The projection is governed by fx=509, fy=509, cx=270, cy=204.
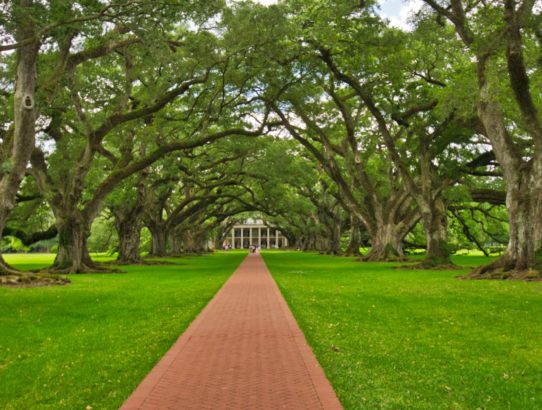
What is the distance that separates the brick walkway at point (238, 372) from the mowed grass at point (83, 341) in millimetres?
335

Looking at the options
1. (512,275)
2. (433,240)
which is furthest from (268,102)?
(512,275)

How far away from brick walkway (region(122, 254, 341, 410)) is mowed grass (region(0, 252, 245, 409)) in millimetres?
335

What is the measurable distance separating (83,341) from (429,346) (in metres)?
5.45

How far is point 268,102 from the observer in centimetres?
2591

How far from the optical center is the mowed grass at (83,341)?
18.2 feet

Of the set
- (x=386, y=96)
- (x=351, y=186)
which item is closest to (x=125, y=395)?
(x=386, y=96)

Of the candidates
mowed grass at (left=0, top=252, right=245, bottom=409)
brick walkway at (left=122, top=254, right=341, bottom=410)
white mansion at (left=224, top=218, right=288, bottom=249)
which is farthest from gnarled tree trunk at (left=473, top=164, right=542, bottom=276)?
white mansion at (left=224, top=218, right=288, bottom=249)

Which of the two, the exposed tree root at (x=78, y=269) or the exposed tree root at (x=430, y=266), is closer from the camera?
the exposed tree root at (x=78, y=269)

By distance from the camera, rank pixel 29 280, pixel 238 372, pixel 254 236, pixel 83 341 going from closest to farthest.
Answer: pixel 238 372, pixel 83 341, pixel 29 280, pixel 254 236

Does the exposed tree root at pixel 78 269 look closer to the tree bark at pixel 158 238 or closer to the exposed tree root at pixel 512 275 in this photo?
the exposed tree root at pixel 512 275

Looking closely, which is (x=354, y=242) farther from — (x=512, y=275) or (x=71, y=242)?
(x=512, y=275)

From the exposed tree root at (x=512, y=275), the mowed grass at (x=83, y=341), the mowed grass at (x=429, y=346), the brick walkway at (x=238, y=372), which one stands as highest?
the exposed tree root at (x=512, y=275)

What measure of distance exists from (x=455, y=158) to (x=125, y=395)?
2423 centimetres

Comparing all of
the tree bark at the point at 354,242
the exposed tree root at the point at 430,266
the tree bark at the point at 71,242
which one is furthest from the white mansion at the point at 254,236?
the tree bark at the point at 71,242
